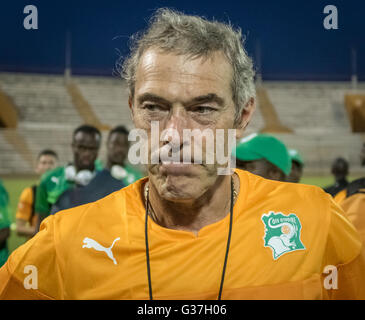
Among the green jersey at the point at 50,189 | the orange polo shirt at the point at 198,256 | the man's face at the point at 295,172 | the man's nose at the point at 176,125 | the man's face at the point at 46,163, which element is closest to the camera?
the man's nose at the point at 176,125

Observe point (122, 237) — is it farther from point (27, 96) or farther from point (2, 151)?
point (27, 96)

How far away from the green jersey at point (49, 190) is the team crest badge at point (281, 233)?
2.90 metres

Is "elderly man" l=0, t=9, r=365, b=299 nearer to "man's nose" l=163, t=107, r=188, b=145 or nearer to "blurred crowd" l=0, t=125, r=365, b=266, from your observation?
"man's nose" l=163, t=107, r=188, b=145

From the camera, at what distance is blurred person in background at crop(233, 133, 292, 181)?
276 centimetres

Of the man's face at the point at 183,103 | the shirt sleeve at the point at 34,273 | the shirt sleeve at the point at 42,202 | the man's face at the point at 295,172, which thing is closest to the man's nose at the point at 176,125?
the man's face at the point at 183,103

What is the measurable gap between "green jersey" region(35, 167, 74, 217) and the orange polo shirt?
2.59 meters

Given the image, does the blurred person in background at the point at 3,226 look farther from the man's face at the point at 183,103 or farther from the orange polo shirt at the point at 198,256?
the man's face at the point at 183,103

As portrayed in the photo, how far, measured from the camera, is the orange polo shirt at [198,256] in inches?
62.3

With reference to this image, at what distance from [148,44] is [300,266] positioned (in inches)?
40.8

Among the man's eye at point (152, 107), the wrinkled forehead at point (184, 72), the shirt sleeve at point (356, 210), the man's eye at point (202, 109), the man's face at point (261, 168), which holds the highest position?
the wrinkled forehead at point (184, 72)

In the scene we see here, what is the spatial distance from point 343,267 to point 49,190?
337 cm

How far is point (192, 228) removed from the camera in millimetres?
1697

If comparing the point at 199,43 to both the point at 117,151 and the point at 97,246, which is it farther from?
the point at 117,151

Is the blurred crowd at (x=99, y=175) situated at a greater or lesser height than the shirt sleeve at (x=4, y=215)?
greater
